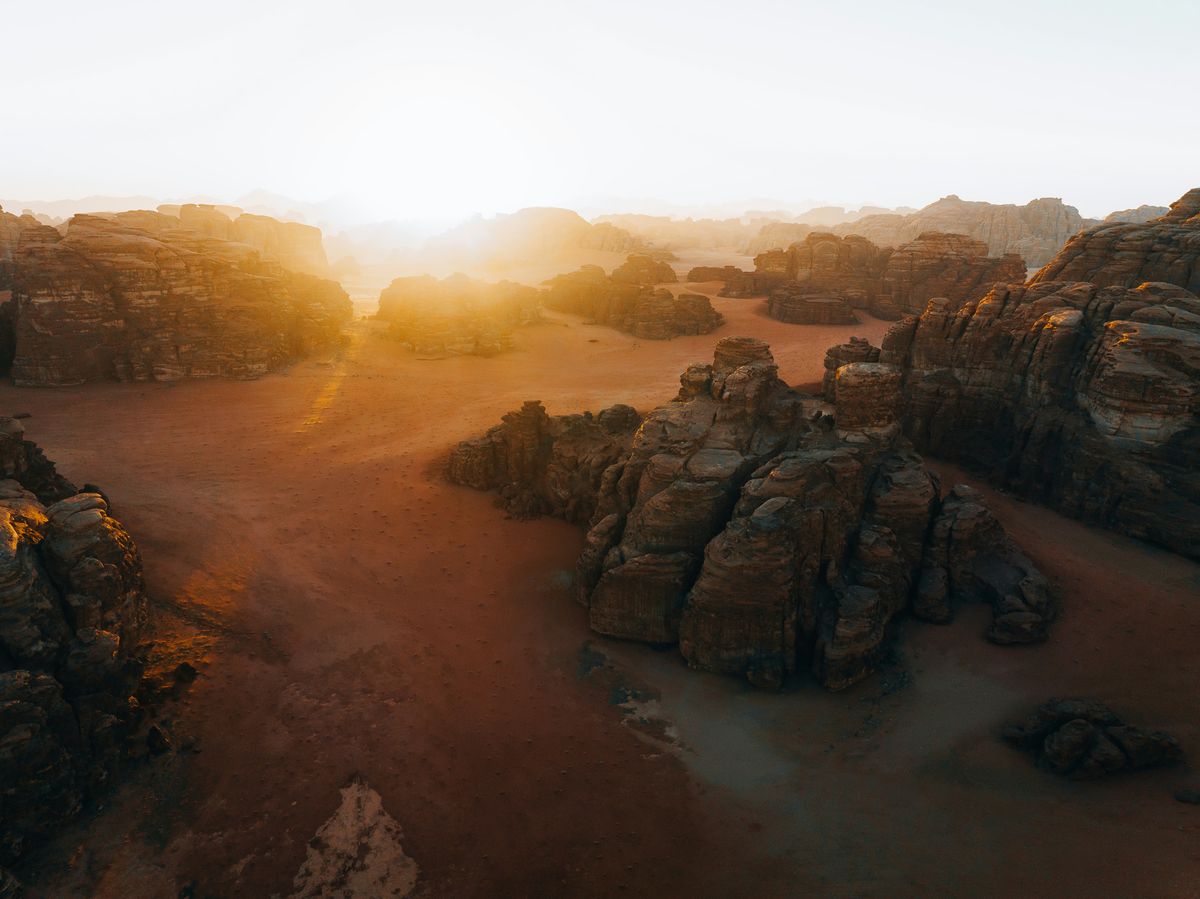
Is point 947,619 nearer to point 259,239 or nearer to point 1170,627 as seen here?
point 1170,627

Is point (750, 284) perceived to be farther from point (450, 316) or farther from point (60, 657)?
point (60, 657)

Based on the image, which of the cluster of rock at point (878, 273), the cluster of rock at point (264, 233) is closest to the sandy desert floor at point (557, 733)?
the cluster of rock at point (878, 273)

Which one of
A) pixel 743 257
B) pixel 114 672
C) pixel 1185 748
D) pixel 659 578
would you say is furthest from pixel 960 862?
pixel 743 257

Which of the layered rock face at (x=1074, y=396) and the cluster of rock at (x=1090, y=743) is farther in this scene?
the layered rock face at (x=1074, y=396)

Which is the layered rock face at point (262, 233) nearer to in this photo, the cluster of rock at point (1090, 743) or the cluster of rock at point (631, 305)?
the cluster of rock at point (631, 305)

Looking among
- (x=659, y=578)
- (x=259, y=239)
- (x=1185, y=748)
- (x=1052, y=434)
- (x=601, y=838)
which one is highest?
(x=259, y=239)
